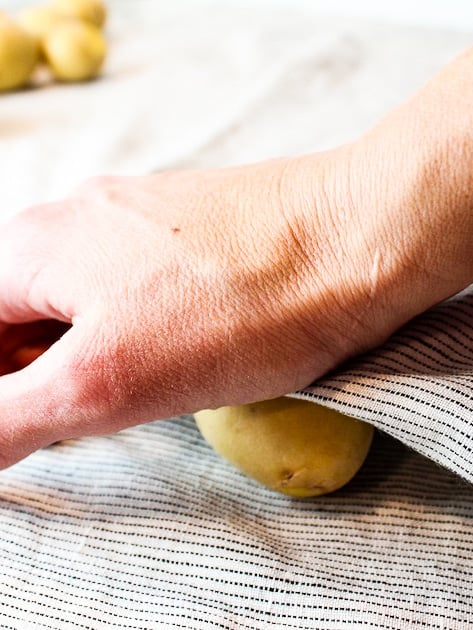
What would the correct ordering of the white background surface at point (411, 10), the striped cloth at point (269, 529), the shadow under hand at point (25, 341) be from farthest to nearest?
1. the white background surface at point (411, 10)
2. the shadow under hand at point (25, 341)
3. the striped cloth at point (269, 529)

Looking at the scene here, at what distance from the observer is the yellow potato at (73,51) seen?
1037 mm

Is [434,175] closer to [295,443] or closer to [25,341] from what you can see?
[295,443]

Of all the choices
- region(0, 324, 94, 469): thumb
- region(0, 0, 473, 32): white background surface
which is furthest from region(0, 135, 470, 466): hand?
region(0, 0, 473, 32): white background surface

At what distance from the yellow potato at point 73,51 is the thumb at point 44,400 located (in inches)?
28.6

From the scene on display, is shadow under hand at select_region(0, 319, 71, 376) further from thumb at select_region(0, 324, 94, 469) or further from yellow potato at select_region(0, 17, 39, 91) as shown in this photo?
yellow potato at select_region(0, 17, 39, 91)

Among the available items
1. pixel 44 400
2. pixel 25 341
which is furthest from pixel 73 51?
pixel 44 400

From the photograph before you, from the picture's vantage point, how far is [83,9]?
3.73ft

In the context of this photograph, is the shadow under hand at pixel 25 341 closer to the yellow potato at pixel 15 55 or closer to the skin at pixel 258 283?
the skin at pixel 258 283

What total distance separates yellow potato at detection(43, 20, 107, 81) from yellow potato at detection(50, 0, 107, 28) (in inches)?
1.9

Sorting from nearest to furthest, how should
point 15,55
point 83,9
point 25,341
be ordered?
point 25,341
point 15,55
point 83,9

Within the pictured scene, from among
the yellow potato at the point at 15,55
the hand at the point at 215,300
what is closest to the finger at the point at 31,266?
the hand at the point at 215,300

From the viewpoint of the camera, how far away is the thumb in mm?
413

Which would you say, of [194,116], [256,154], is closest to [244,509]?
[256,154]

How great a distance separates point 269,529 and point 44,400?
16 cm
